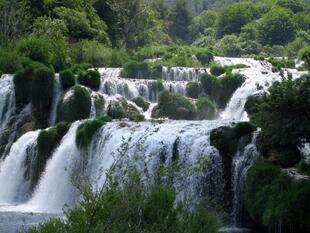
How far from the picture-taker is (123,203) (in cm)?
1539

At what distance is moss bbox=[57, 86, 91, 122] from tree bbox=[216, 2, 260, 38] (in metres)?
68.6

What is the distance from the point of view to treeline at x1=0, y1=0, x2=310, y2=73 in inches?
2140

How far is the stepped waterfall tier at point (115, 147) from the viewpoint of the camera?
29.5 m

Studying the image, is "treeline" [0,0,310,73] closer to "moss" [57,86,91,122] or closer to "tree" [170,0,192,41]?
"tree" [170,0,192,41]

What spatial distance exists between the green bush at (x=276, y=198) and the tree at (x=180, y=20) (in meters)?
79.6

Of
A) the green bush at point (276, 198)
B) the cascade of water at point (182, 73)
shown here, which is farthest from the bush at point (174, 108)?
the green bush at point (276, 198)

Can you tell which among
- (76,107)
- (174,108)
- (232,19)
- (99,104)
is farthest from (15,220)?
(232,19)

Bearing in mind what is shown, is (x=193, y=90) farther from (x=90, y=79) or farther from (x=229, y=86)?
(x=90, y=79)

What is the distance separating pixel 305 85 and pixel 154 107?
18585 mm


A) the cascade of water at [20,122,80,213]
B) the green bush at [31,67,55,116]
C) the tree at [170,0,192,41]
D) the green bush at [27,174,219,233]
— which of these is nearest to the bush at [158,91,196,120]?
the green bush at [31,67,55,116]

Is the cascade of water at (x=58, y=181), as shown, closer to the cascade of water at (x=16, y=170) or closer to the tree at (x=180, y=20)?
the cascade of water at (x=16, y=170)

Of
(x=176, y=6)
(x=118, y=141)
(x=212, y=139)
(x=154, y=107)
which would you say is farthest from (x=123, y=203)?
(x=176, y=6)

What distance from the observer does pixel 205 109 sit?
45.0m

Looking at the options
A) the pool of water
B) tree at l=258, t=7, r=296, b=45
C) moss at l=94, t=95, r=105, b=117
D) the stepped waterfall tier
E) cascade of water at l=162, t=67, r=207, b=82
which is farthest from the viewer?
tree at l=258, t=7, r=296, b=45
